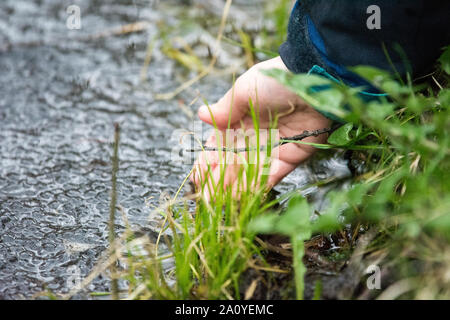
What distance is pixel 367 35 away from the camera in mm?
1479

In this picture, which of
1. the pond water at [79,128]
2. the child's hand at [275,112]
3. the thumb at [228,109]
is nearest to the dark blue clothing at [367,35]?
the child's hand at [275,112]

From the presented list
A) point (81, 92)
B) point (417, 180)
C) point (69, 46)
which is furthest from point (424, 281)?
point (69, 46)

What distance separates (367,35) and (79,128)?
1.19 meters

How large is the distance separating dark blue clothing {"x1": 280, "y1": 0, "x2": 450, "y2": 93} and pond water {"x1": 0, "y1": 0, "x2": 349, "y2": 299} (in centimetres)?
48

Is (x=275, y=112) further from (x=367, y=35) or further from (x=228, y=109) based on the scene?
(x=367, y=35)

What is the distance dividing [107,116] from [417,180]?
1.41m

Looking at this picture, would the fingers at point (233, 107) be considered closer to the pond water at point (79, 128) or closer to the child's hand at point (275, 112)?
the child's hand at point (275, 112)

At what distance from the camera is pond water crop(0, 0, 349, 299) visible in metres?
1.53

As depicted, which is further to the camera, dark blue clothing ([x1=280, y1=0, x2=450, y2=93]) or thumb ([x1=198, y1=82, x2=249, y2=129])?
thumb ([x1=198, y1=82, x2=249, y2=129])

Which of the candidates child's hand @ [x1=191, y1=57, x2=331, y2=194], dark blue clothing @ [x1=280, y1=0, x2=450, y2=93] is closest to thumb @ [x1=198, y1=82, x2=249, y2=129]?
child's hand @ [x1=191, y1=57, x2=331, y2=194]

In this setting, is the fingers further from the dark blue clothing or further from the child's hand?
the dark blue clothing

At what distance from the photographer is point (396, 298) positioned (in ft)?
3.69

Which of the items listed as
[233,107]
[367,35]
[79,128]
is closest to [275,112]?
[233,107]

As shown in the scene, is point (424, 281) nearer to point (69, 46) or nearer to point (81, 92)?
point (81, 92)
